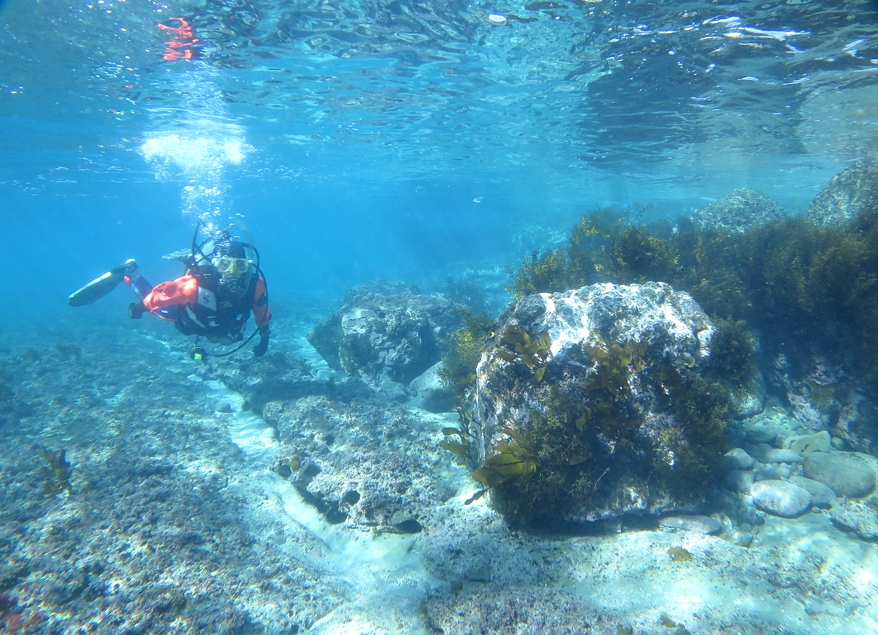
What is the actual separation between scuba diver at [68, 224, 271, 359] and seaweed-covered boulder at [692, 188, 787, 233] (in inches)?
653

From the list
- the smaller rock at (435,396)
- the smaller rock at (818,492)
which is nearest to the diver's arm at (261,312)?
the smaller rock at (435,396)

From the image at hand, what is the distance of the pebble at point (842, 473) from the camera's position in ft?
16.5

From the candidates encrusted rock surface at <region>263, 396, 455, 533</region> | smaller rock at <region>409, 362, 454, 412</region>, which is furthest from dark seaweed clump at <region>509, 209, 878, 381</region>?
encrusted rock surface at <region>263, 396, 455, 533</region>

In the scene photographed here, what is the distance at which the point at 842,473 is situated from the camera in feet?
17.1

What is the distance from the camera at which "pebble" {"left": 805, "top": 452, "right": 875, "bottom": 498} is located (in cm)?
504

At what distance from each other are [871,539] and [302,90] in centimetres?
2111

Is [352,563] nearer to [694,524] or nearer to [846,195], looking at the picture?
[694,524]

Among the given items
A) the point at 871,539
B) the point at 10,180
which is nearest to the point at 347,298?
the point at 871,539

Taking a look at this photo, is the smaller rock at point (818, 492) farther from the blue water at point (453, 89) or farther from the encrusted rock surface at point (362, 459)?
the blue water at point (453, 89)

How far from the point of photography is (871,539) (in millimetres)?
4430

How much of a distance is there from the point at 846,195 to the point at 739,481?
13.6 metres

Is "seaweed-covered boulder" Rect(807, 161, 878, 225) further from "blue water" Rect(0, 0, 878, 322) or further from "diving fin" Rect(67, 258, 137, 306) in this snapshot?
"diving fin" Rect(67, 258, 137, 306)

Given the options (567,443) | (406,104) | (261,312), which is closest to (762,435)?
(567,443)

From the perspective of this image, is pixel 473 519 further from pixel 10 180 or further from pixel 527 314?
pixel 10 180
